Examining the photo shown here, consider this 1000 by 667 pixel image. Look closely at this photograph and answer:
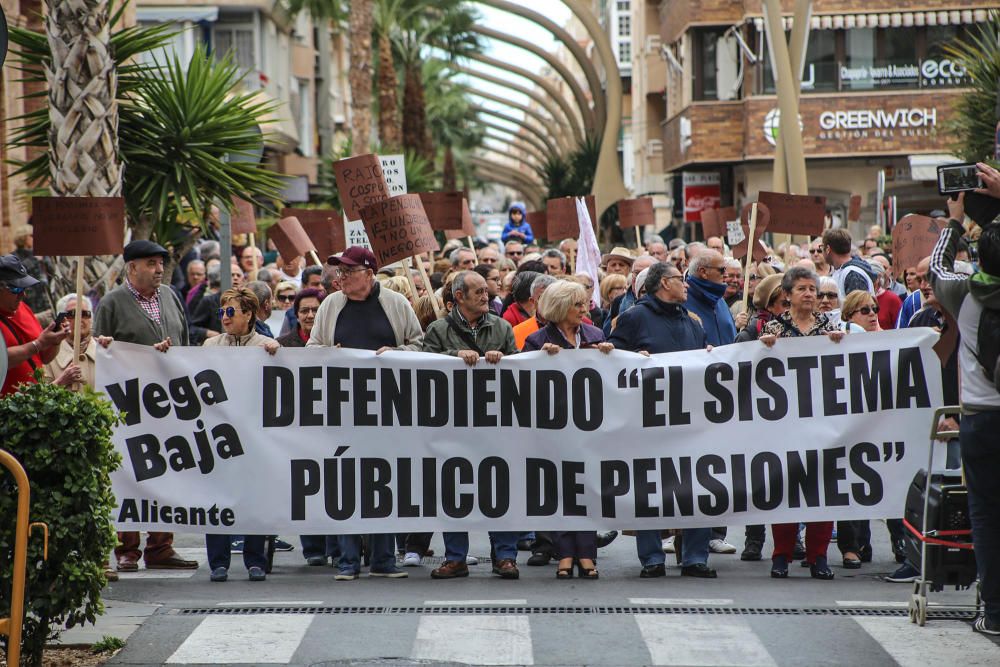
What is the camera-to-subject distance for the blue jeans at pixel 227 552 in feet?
30.6

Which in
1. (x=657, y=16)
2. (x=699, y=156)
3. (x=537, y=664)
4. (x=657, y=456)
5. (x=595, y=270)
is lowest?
(x=537, y=664)

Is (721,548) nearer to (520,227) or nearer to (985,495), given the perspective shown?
(985,495)

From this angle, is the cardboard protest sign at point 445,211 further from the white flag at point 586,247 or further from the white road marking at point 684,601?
the white road marking at point 684,601

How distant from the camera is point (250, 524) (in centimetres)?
913

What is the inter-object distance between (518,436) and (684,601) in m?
1.44

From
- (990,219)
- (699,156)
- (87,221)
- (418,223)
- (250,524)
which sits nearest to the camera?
(990,219)

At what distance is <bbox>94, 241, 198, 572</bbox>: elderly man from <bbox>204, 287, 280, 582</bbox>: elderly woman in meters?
0.38

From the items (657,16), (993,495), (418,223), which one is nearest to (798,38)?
(418,223)

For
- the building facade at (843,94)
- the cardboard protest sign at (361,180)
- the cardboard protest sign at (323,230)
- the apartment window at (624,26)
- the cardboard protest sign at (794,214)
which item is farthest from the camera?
the apartment window at (624,26)

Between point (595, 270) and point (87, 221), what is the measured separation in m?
6.41

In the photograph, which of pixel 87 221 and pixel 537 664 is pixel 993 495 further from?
pixel 87 221

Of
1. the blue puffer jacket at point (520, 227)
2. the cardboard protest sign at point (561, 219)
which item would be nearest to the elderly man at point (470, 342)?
the cardboard protest sign at point (561, 219)

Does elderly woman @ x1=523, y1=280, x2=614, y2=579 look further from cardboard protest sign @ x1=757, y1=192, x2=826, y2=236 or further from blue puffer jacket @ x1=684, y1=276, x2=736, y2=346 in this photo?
cardboard protest sign @ x1=757, y1=192, x2=826, y2=236

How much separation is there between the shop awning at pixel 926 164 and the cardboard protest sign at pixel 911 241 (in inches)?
803
